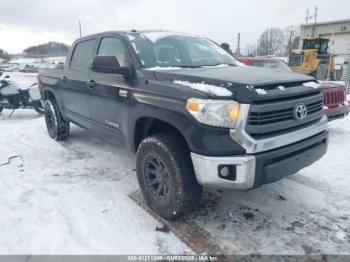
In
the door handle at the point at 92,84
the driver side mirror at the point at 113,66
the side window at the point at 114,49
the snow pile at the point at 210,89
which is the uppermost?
the side window at the point at 114,49

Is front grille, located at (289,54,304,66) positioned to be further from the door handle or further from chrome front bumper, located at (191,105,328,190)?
chrome front bumper, located at (191,105,328,190)

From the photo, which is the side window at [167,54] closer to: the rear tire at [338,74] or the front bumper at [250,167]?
the front bumper at [250,167]

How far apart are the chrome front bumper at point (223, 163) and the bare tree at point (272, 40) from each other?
71.7 metres

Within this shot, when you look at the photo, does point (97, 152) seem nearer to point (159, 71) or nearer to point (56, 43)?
point (159, 71)

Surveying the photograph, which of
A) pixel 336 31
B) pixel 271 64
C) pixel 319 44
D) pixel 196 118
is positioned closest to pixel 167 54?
pixel 196 118

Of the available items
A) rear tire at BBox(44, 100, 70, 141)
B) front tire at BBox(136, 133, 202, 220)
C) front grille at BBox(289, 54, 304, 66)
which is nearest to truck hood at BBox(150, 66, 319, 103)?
front tire at BBox(136, 133, 202, 220)

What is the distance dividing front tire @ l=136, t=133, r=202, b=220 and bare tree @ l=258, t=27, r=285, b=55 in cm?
7132

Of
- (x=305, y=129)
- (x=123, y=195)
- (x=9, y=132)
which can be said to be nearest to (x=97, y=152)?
(x=123, y=195)

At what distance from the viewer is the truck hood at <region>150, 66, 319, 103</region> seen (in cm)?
264

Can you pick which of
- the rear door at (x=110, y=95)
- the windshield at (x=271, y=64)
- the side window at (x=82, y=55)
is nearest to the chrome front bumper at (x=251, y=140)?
the rear door at (x=110, y=95)

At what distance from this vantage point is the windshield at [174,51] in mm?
3658

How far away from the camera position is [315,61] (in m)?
19.0

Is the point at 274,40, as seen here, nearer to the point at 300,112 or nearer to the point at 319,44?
the point at 319,44

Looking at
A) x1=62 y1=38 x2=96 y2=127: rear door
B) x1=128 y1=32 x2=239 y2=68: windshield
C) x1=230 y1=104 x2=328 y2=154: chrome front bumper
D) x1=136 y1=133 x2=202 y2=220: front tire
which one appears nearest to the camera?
x1=230 y1=104 x2=328 y2=154: chrome front bumper
